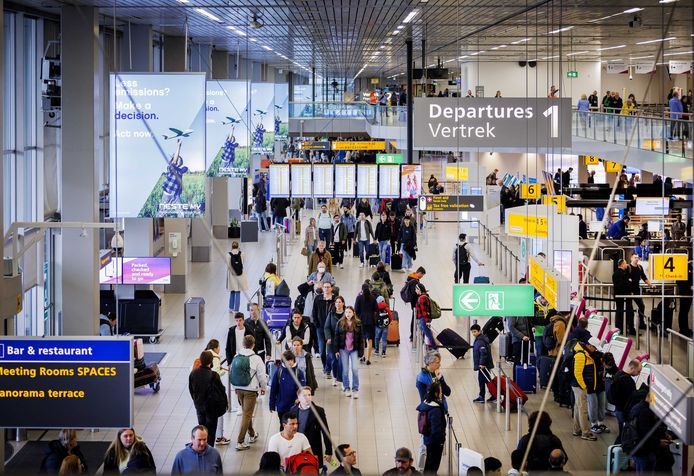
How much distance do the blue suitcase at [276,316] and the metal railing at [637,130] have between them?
6.42 meters

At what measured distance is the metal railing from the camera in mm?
17594

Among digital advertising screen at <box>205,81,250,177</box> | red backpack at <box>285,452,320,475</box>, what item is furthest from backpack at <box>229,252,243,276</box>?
red backpack at <box>285,452,320,475</box>

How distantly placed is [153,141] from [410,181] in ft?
39.4

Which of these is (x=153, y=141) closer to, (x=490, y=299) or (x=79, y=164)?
(x=79, y=164)

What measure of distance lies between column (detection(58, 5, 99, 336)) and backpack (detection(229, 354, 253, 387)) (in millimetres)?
4182

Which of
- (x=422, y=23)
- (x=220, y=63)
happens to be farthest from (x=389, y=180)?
(x=220, y=63)

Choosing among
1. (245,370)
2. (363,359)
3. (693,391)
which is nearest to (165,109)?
(245,370)

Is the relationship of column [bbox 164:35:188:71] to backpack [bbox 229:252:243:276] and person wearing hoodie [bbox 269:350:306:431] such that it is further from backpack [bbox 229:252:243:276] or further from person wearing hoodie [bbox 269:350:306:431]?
person wearing hoodie [bbox 269:350:306:431]

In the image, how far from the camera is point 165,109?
1469cm

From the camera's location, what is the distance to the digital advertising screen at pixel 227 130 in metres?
21.6

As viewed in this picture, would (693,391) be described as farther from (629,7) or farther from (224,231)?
(224,231)

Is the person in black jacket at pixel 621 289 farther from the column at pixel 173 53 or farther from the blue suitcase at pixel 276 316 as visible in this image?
the column at pixel 173 53

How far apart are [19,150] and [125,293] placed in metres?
Result: 5.44

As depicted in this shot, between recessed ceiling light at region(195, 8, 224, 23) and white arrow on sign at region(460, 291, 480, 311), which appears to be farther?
recessed ceiling light at region(195, 8, 224, 23)
